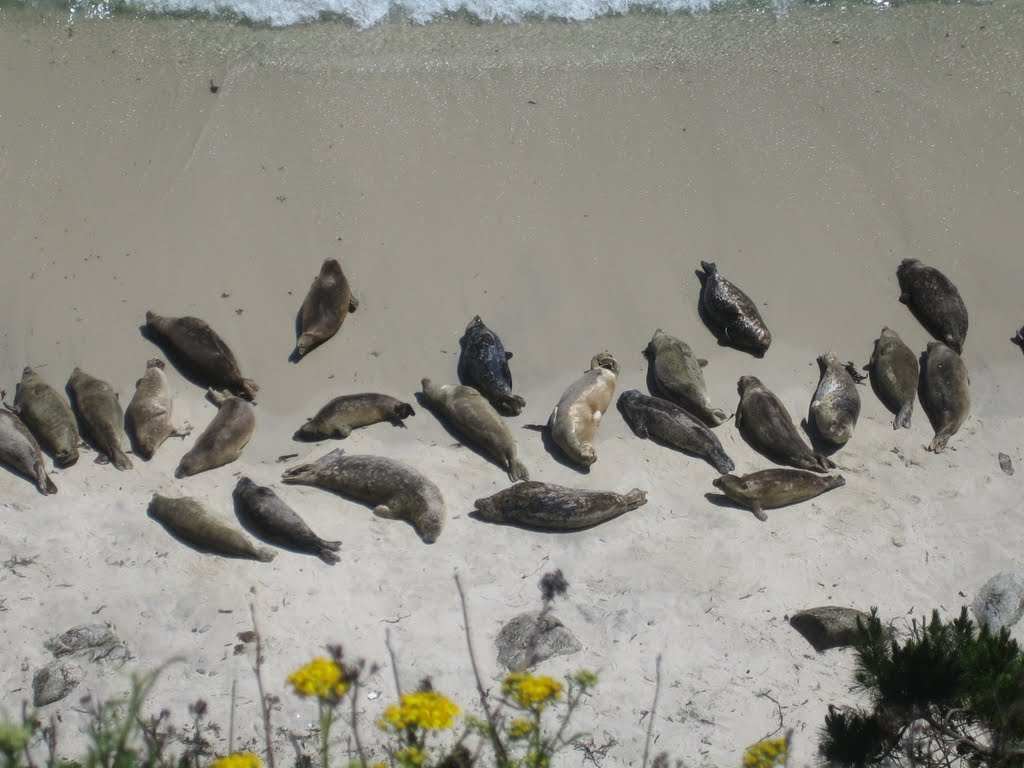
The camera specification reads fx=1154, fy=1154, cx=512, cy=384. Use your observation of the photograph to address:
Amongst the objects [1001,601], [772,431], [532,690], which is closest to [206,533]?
[772,431]

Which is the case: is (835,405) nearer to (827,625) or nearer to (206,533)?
(827,625)

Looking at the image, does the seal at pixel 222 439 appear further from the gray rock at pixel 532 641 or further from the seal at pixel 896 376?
the seal at pixel 896 376

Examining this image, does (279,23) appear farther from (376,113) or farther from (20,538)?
(20,538)

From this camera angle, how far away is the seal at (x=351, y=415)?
24.1 feet

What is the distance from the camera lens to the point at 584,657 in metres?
5.89

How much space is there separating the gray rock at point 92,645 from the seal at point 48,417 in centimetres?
155

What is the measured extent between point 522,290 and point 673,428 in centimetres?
163

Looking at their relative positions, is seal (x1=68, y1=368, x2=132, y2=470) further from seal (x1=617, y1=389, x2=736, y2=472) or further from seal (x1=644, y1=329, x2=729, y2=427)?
seal (x1=644, y1=329, x2=729, y2=427)

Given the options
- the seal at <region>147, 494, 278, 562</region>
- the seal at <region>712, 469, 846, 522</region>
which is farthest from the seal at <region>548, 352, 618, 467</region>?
the seal at <region>147, 494, 278, 562</region>

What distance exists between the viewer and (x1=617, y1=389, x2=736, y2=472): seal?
293 inches

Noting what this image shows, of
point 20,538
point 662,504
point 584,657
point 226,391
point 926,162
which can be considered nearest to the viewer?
point 584,657

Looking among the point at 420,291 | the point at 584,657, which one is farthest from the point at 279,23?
the point at 584,657

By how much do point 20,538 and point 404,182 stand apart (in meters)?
3.97

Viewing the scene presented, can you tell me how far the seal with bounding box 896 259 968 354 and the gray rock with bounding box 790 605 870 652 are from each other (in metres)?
2.98
